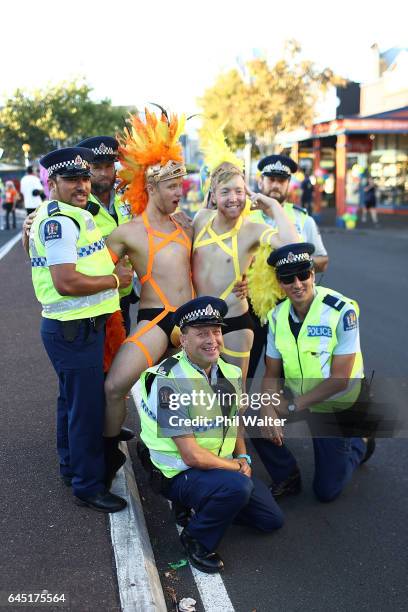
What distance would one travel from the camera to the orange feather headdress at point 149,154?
3.78m

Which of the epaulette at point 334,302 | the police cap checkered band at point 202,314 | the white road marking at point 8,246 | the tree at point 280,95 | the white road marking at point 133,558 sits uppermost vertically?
the tree at point 280,95

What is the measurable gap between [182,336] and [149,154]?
120cm

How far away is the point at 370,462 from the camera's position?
4387mm

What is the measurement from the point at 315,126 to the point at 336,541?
22.8m

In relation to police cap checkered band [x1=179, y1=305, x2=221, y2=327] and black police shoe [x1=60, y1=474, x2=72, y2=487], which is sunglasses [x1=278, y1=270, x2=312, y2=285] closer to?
police cap checkered band [x1=179, y1=305, x2=221, y2=327]

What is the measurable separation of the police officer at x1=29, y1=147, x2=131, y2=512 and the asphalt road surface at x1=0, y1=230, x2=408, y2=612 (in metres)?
0.29

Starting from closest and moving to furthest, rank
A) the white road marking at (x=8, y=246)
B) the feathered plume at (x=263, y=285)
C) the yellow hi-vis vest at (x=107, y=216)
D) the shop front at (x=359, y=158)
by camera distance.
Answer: the yellow hi-vis vest at (x=107, y=216), the feathered plume at (x=263, y=285), the white road marking at (x=8, y=246), the shop front at (x=359, y=158)

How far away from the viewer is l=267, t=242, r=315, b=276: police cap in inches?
148

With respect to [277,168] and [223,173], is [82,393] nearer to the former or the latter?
[223,173]

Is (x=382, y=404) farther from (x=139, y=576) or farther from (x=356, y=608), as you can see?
(x=139, y=576)

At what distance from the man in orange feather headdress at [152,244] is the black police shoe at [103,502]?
1.16 feet

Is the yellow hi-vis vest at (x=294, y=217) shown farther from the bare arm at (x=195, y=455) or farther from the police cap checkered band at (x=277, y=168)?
the bare arm at (x=195, y=455)

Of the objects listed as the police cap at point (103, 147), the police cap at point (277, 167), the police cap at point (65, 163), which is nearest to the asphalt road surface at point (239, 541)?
the police cap at point (65, 163)

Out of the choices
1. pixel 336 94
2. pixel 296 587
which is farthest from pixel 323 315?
pixel 336 94
